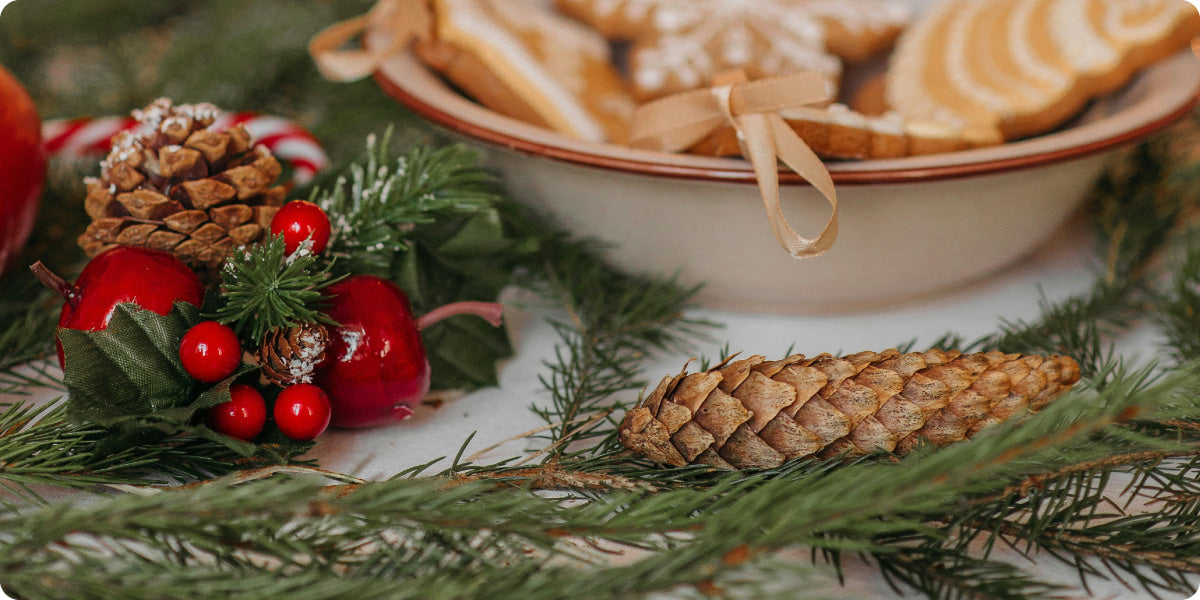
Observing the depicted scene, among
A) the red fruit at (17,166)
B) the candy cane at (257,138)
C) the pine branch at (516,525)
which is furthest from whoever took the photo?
the candy cane at (257,138)

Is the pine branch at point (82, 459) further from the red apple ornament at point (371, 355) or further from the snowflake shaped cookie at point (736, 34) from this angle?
the snowflake shaped cookie at point (736, 34)

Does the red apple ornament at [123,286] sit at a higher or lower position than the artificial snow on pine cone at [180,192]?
lower

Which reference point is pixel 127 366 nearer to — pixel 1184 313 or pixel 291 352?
pixel 291 352

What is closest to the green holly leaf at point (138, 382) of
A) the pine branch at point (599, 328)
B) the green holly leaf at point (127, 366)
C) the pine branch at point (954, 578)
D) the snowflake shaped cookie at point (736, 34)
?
the green holly leaf at point (127, 366)

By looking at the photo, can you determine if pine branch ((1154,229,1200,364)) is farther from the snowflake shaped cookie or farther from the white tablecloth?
the snowflake shaped cookie

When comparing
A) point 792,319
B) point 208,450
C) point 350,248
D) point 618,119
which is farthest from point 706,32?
point 208,450

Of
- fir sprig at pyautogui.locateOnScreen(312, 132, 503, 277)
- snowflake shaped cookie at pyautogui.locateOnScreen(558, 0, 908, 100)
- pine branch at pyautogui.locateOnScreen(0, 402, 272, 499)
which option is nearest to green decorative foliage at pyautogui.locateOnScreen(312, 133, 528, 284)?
fir sprig at pyautogui.locateOnScreen(312, 132, 503, 277)

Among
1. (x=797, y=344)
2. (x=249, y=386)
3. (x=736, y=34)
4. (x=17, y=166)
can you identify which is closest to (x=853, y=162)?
(x=797, y=344)
